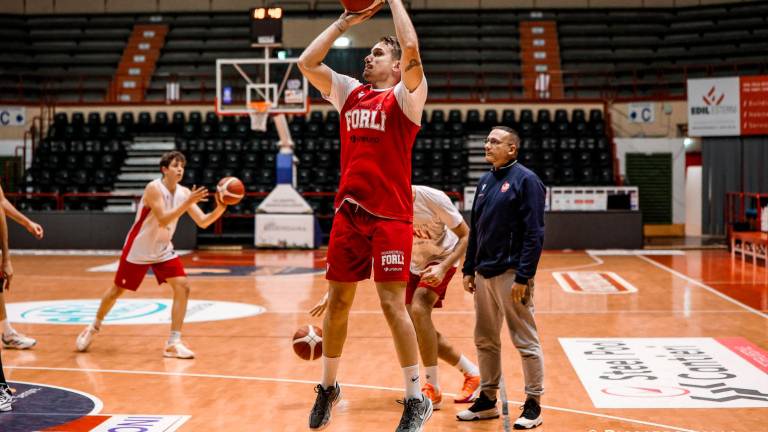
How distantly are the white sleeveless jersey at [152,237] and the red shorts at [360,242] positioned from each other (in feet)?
11.0

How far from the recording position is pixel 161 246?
7.55m

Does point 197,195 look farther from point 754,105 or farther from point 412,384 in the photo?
point 754,105

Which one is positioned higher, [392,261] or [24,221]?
[24,221]

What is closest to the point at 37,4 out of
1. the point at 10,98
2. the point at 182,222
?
the point at 10,98

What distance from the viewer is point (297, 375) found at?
652cm

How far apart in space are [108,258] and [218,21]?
1379 centimetres

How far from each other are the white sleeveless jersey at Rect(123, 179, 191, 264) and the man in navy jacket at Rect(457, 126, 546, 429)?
333 centimetres

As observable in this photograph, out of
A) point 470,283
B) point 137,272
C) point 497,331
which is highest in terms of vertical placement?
point 470,283

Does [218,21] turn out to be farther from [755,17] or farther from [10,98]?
[755,17]

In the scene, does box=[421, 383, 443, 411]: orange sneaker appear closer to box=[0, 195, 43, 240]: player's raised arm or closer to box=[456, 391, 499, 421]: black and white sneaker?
box=[456, 391, 499, 421]: black and white sneaker

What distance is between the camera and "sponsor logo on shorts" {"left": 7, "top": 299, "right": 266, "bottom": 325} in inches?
372

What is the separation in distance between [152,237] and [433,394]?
3.38m

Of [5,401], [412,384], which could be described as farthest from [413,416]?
[5,401]

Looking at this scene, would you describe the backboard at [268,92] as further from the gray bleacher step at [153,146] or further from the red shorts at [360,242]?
the red shorts at [360,242]
